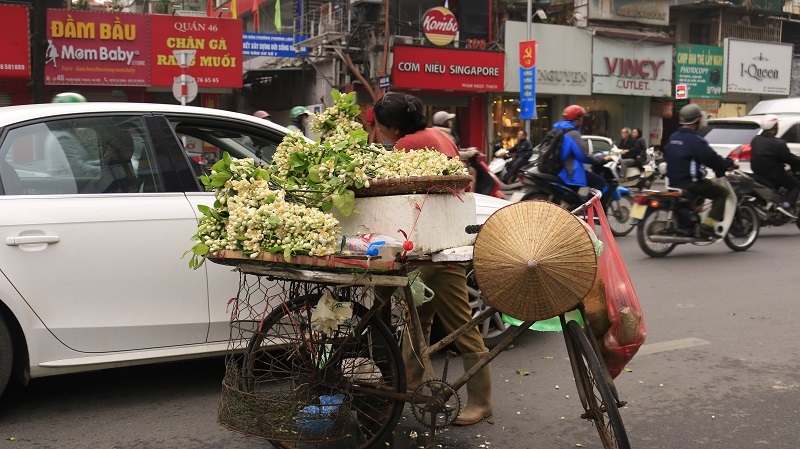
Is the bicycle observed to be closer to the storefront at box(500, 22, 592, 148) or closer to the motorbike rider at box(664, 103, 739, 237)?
the motorbike rider at box(664, 103, 739, 237)

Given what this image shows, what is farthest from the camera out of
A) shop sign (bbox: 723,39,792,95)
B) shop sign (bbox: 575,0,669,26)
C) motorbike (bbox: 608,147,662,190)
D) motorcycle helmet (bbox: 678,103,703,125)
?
shop sign (bbox: 723,39,792,95)

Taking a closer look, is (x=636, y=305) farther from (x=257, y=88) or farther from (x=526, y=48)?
(x=257, y=88)

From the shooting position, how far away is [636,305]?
11.2 feet

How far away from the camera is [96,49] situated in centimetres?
1958

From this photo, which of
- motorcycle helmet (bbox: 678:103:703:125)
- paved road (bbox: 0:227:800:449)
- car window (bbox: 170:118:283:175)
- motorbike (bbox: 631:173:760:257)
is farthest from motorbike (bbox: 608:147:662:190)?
car window (bbox: 170:118:283:175)

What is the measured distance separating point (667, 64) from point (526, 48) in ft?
27.3

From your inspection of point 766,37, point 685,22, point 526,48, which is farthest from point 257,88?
point 766,37

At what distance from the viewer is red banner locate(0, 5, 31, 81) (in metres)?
18.5

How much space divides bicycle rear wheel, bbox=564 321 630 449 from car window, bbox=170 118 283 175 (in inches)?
87.0

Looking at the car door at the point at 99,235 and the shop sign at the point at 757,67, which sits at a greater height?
the shop sign at the point at 757,67

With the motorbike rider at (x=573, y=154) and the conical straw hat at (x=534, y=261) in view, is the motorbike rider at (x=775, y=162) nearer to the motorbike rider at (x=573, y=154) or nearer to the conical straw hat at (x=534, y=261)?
the motorbike rider at (x=573, y=154)

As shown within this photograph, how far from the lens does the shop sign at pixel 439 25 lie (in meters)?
23.2

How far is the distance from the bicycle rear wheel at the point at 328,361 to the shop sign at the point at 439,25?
2055 centimetres

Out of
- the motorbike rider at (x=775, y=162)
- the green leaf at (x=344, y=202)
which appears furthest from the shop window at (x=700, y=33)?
the green leaf at (x=344, y=202)
